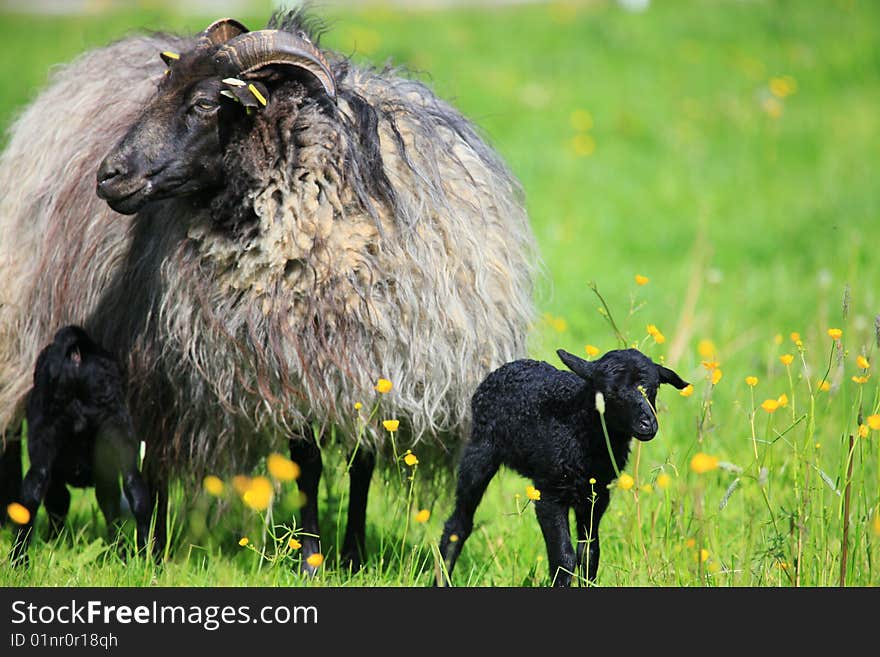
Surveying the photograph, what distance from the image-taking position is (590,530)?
3549 mm

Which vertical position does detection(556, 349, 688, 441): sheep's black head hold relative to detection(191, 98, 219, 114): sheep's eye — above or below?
below

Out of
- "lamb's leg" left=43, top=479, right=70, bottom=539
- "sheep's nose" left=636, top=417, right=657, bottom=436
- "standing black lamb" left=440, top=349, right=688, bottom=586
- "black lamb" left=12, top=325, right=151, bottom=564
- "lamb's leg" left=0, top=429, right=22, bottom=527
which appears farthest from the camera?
"lamb's leg" left=0, top=429, right=22, bottom=527

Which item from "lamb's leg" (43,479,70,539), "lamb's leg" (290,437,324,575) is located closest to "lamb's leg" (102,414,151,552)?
"lamb's leg" (290,437,324,575)

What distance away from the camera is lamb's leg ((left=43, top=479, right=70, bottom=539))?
191 inches

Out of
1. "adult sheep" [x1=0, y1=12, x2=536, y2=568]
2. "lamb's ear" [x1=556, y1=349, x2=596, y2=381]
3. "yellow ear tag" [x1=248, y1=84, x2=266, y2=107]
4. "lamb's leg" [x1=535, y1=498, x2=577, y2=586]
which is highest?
"yellow ear tag" [x1=248, y1=84, x2=266, y2=107]

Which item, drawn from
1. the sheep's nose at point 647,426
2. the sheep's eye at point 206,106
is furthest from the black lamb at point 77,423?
the sheep's nose at point 647,426

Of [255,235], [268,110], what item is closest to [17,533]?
[255,235]

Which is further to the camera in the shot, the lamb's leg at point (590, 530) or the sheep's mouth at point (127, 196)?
the sheep's mouth at point (127, 196)

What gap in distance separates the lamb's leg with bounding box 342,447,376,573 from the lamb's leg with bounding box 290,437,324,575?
164 mm

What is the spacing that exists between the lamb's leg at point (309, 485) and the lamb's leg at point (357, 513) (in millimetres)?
164

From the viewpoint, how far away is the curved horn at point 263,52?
397 cm

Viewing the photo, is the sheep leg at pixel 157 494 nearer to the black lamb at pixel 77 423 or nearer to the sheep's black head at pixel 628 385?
the black lamb at pixel 77 423

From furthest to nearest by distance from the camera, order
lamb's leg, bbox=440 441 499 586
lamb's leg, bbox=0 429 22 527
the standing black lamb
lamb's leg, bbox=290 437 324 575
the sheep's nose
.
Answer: lamb's leg, bbox=0 429 22 527 < lamb's leg, bbox=290 437 324 575 < lamb's leg, bbox=440 441 499 586 < the standing black lamb < the sheep's nose

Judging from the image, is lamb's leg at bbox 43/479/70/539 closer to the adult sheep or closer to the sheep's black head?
the adult sheep
